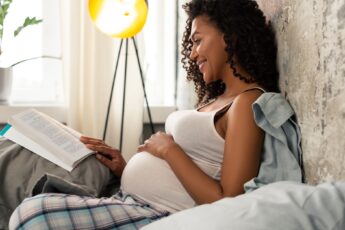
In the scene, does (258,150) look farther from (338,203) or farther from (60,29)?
(60,29)

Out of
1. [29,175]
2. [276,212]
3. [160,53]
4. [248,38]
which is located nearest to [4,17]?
[160,53]

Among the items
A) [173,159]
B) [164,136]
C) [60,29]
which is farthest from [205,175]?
[60,29]

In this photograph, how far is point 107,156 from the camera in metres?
1.25

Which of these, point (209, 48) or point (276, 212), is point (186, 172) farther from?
point (276, 212)

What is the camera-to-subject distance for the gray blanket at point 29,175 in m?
1.04

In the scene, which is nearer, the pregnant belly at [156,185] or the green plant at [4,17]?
the pregnant belly at [156,185]

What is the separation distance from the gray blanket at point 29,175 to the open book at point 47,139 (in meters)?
0.02

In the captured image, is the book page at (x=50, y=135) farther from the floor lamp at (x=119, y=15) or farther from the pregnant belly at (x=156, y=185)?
the floor lamp at (x=119, y=15)

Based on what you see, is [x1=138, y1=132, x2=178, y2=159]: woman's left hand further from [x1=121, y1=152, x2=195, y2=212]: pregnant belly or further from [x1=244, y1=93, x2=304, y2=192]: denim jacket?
[x1=244, y1=93, x2=304, y2=192]: denim jacket

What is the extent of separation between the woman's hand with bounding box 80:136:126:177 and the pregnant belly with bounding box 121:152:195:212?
0.14 metres

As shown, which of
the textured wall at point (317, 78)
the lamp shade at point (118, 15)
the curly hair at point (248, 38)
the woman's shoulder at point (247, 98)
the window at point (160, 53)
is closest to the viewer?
the textured wall at point (317, 78)

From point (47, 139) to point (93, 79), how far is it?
0.80m

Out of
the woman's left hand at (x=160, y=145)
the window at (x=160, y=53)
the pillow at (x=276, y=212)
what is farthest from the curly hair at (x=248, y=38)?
the window at (x=160, y=53)

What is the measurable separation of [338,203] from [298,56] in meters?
0.48
